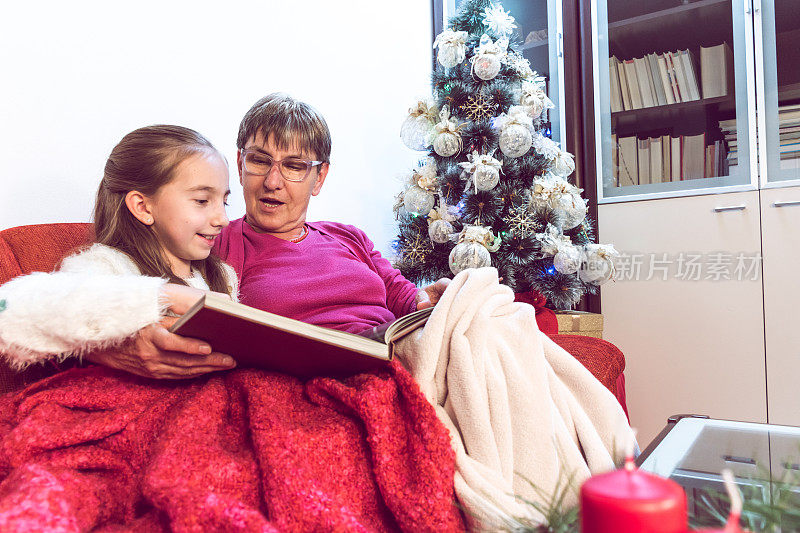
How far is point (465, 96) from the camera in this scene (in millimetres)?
2053

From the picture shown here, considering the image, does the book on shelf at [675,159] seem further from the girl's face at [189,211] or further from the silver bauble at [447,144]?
the girl's face at [189,211]

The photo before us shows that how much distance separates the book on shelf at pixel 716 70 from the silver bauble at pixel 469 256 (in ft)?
3.85

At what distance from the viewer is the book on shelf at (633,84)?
7.79ft

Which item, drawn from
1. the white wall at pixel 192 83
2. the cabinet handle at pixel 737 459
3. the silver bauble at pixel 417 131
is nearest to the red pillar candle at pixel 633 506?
the cabinet handle at pixel 737 459

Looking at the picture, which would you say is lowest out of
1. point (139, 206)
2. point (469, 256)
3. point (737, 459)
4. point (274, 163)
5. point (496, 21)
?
point (737, 459)

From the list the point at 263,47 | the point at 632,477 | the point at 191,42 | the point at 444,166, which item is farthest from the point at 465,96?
the point at 632,477

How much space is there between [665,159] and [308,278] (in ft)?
5.86

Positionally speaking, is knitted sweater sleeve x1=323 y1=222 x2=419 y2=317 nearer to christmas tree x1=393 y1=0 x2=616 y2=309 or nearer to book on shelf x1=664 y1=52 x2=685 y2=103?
christmas tree x1=393 y1=0 x2=616 y2=309

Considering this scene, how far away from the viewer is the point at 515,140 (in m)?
1.94

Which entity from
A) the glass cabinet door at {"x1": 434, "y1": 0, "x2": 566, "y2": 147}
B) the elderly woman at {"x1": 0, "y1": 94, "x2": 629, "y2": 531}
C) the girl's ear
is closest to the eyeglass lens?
the girl's ear

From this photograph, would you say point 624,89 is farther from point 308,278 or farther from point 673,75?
point 308,278

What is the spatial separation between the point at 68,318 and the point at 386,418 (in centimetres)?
38

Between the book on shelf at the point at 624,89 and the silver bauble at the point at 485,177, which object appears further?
the book on shelf at the point at 624,89

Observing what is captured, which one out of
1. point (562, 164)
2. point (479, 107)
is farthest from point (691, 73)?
point (479, 107)
